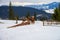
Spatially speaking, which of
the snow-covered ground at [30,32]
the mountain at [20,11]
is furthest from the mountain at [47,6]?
the snow-covered ground at [30,32]

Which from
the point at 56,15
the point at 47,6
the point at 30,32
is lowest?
the point at 30,32

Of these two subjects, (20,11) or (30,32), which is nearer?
(30,32)

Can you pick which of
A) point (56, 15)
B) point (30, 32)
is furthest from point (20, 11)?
point (56, 15)

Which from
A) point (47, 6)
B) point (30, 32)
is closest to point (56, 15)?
point (47, 6)

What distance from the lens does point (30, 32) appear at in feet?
9.08

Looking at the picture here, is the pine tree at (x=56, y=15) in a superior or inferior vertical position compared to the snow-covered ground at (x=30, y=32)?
superior

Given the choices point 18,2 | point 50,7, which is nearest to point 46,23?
point 50,7

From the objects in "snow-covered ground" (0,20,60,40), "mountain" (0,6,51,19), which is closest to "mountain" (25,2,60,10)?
"mountain" (0,6,51,19)

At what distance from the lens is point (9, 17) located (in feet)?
9.77

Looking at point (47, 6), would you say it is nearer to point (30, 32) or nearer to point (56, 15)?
point (56, 15)

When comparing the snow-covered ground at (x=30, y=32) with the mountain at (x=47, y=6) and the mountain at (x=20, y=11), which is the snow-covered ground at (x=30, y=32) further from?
the mountain at (x=47, y=6)

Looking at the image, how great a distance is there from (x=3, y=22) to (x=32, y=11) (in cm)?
54

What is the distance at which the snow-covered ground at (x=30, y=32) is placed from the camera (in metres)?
2.69

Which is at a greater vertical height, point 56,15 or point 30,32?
point 56,15
